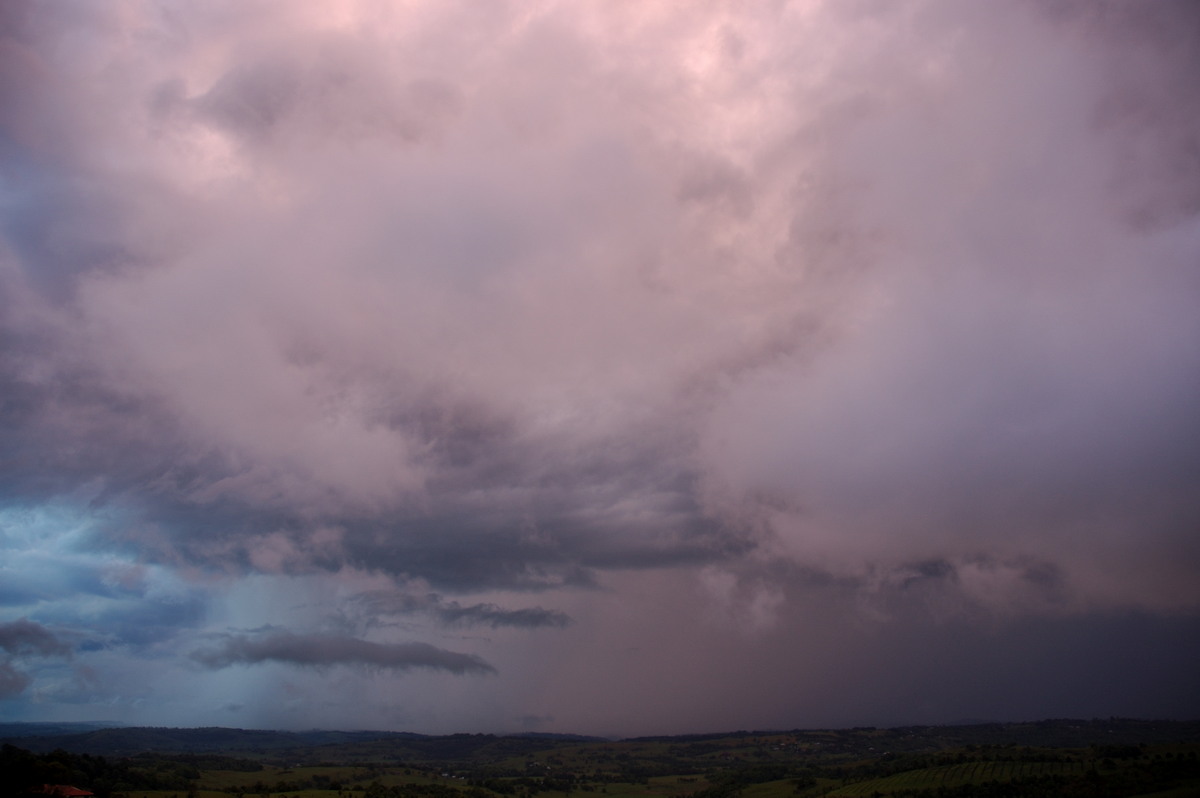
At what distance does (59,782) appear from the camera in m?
168

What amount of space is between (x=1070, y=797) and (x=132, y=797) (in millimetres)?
243474

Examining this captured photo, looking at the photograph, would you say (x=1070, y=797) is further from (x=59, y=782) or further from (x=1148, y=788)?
(x=59, y=782)

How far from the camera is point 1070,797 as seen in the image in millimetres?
193250

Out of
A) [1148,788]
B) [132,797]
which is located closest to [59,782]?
[132,797]

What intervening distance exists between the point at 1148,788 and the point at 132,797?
842 feet

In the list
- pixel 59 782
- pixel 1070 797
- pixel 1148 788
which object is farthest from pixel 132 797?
pixel 1148 788

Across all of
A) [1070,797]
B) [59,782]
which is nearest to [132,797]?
[59,782]

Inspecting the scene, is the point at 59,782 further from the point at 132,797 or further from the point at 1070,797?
the point at 1070,797

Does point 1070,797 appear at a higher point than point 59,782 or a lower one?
lower

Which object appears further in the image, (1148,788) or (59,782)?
(1148,788)

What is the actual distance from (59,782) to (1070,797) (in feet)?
812

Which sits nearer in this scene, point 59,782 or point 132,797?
point 59,782

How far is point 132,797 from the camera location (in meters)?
191

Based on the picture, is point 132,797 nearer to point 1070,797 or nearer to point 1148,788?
point 1070,797
